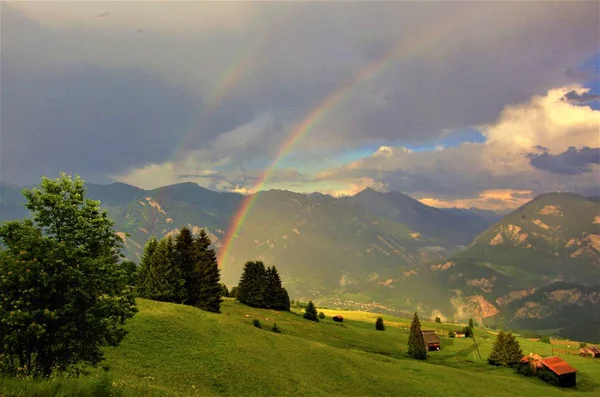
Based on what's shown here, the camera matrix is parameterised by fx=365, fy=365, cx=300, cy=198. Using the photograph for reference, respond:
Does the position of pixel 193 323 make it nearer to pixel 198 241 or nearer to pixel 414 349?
pixel 198 241

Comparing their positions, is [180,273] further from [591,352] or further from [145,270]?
[591,352]

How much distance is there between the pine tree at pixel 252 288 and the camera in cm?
12375

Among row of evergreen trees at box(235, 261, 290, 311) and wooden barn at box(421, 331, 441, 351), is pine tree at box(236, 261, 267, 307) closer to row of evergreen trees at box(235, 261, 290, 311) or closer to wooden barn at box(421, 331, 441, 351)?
row of evergreen trees at box(235, 261, 290, 311)

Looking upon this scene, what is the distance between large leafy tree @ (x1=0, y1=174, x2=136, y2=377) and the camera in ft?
56.6

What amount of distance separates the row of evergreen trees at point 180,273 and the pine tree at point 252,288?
30298 mm

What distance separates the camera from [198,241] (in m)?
99.4

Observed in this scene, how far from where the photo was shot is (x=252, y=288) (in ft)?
410

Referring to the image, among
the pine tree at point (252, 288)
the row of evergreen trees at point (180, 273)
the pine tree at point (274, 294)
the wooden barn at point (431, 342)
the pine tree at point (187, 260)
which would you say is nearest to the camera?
the row of evergreen trees at point (180, 273)

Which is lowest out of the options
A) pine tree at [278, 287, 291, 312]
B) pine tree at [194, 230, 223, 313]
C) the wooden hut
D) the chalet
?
the chalet

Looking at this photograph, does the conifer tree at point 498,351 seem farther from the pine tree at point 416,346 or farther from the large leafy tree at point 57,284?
the large leafy tree at point 57,284

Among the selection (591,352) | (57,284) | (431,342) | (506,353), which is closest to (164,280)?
(57,284)

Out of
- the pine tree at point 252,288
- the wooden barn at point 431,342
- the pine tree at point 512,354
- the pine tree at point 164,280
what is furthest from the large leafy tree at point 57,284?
the wooden barn at point 431,342


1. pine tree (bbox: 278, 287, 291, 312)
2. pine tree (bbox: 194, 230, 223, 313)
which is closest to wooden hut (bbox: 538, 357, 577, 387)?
pine tree (bbox: 278, 287, 291, 312)

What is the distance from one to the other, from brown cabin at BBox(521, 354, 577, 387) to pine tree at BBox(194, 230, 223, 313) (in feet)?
273
